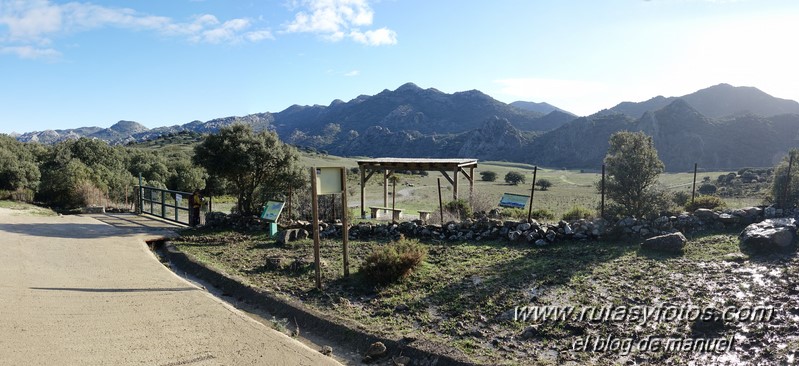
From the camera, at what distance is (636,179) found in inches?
480

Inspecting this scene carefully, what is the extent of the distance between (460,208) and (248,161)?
6.99 metres

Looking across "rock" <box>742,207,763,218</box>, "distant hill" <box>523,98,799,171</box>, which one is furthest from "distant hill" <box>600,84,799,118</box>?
"rock" <box>742,207,763,218</box>

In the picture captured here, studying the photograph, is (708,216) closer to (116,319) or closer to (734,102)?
(116,319)

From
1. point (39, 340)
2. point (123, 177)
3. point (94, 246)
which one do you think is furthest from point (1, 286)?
point (123, 177)

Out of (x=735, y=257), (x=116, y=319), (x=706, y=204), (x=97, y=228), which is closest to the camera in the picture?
(x=116, y=319)

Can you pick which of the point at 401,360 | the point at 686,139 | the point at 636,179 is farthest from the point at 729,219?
the point at 686,139

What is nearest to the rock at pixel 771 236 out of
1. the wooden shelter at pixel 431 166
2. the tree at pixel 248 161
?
the wooden shelter at pixel 431 166

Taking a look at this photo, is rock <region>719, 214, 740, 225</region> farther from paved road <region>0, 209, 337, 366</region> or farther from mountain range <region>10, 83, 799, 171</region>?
mountain range <region>10, 83, 799, 171</region>

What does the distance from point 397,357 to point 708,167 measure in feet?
256

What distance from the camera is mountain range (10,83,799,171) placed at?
73.7 m

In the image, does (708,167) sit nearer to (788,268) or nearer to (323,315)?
(788,268)

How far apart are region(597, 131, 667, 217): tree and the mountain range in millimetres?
12576

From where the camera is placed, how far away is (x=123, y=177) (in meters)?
32.4

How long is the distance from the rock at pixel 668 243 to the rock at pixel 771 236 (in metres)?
1.05
